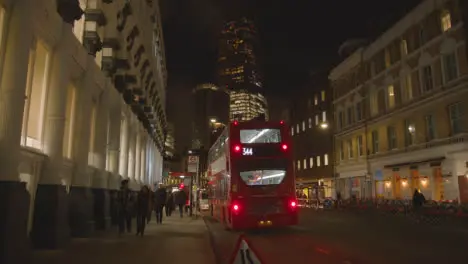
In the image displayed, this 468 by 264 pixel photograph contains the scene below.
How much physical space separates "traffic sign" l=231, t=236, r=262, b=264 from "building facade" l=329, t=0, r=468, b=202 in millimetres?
24083

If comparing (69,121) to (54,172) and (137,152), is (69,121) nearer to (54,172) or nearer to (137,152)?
(54,172)

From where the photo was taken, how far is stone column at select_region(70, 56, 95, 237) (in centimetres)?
1434

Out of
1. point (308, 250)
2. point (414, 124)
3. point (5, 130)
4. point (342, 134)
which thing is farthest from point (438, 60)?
point (5, 130)

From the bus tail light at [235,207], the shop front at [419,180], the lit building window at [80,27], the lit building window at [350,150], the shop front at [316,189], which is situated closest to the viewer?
the lit building window at [80,27]

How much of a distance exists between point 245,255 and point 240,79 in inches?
7089

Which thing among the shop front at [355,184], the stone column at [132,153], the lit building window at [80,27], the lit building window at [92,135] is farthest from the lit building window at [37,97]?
the shop front at [355,184]

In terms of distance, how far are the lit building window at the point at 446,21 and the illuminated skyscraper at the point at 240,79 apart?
5213 inches

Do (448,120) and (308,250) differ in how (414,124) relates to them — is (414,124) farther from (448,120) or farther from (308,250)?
(308,250)

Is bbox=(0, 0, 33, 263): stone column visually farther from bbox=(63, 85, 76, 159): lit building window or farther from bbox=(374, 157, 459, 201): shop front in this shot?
bbox=(374, 157, 459, 201): shop front

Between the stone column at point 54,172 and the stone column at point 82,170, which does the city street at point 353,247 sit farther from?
the stone column at point 82,170

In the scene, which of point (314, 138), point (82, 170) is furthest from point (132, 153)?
point (314, 138)

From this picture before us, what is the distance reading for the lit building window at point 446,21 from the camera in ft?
88.5

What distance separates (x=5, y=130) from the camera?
29.8ft

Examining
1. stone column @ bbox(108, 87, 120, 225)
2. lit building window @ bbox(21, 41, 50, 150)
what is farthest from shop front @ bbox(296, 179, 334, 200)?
lit building window @ bbox(21, 41, 50, 150)
